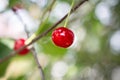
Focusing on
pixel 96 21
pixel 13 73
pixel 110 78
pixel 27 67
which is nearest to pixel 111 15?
pixel 96 21

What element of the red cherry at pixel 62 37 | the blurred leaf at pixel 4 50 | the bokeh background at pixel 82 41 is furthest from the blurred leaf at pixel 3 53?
the red cherry at pixel 62 37

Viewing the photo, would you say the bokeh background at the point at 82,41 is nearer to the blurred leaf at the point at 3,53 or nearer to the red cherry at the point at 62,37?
the blurred leaf at the point at 3,53

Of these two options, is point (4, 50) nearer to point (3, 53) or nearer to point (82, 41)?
point (3, 53)

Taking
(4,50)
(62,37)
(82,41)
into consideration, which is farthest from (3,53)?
(82,41)

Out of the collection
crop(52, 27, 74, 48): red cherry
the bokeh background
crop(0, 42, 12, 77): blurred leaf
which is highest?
the bokeh background

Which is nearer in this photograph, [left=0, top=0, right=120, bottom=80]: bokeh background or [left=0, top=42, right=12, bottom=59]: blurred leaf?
[left=0, top=42, right=12, bottom=59]: blurred leaf

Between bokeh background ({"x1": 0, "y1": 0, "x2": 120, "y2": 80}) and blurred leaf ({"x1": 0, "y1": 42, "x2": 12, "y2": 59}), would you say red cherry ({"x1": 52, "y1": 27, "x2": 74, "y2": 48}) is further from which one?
bokeh background ({"x1": 0, "y1": 0, "x2": 120, "y2": 80})

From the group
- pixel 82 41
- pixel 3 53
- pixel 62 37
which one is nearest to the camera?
pixel 62 37

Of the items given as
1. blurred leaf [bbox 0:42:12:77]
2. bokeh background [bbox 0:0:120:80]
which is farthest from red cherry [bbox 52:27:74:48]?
bokeh background [bbox 0:0:120:80]

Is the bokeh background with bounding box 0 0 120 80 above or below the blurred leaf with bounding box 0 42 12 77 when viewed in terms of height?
above

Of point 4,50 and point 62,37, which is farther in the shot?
point 4,50

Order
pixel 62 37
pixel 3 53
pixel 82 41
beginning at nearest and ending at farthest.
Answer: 1. pixel 62 37
2. pixel 3 53
3. pixel 82 41

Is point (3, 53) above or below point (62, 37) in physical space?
above
